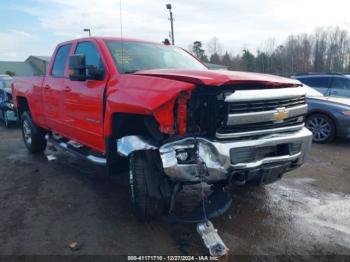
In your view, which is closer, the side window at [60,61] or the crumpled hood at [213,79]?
the crumpled hood at [213,79]

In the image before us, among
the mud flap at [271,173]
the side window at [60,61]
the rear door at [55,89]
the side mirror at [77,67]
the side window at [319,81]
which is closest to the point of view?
the mud flap at [271,173]

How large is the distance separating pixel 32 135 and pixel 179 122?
4.83m

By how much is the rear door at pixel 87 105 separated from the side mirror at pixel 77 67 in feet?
0.32

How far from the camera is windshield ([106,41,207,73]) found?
169 inches

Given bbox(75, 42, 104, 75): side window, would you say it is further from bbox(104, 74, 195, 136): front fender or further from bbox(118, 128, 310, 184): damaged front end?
bbox(118, 128, 310, 184): damaged front end

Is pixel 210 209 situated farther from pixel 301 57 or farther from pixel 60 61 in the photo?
pixel 301 57

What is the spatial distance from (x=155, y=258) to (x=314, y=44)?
58.8m

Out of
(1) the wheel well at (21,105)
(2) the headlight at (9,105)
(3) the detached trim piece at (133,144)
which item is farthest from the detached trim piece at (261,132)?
(2) the headlight at (9,105)

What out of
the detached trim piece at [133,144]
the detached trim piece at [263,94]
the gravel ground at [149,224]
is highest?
the detached trim piece at [263,94]

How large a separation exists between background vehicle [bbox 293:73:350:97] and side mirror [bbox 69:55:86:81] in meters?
7.96

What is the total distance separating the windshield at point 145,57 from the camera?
14.0 ft

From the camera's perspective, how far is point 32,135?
22.9ft

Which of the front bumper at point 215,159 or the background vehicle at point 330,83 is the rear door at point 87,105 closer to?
the front bumper at point 215,159

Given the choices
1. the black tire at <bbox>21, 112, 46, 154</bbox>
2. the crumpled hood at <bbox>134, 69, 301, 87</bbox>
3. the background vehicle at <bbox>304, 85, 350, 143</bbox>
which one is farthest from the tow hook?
the background vehicle at <bbox>304, 85, 350, 143</bbox>
